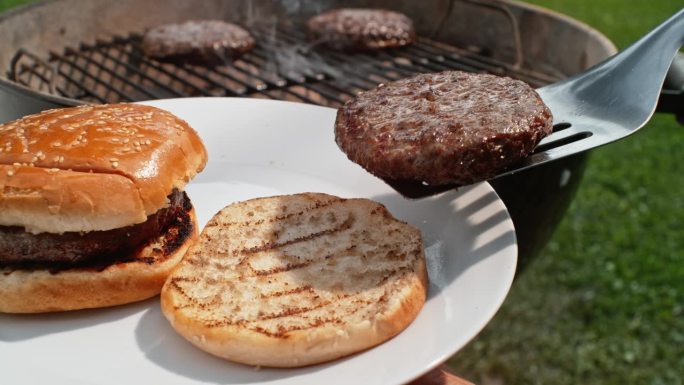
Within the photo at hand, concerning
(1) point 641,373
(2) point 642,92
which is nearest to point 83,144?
(2) point 642,92

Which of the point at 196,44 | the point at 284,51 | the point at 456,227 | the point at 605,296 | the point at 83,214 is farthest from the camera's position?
the point at 605,296

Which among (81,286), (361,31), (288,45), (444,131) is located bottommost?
(288,45)

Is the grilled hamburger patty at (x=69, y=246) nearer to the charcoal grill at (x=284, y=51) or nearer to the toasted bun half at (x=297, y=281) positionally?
the toasted bun half at (x=297, y=281)

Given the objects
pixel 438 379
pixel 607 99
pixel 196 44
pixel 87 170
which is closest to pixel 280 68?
pixel 196 44

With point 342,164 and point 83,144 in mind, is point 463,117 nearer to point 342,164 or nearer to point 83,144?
point 342,164

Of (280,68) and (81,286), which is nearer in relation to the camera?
(81,286)

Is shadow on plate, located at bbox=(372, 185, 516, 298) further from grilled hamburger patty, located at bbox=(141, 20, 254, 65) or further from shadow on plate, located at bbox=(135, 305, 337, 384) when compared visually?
grilled hamburger patty, located at bbox=(141, 20, 254, 65)

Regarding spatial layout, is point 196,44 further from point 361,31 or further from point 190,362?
point 190,362

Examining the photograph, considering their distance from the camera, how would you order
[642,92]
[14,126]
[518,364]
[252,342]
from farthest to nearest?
[518,364] → [642,92] → [14,126] → [252,342]
